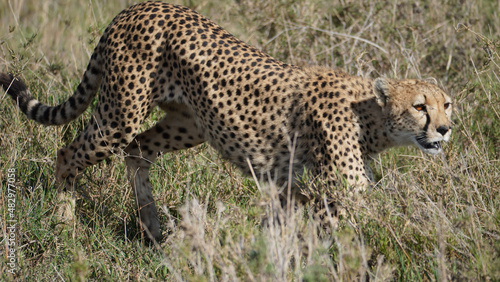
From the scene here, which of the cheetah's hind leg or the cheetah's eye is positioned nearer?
the cheetah's eye

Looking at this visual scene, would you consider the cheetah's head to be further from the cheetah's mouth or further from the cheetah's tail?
the cheetah's tail

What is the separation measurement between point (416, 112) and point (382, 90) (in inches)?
9.8

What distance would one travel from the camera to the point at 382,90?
407cm

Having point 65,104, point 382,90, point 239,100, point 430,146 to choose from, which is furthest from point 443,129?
point 65,104

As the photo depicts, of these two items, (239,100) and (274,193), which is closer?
→ (274,193)

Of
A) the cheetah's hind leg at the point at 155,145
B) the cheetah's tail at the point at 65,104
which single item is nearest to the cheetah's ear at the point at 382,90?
the cheetah's hind leg at the point at 155,145

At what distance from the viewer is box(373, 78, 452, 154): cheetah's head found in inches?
152

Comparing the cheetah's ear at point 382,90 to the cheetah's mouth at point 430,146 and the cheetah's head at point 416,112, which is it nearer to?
the cheetah's head at point 416,112

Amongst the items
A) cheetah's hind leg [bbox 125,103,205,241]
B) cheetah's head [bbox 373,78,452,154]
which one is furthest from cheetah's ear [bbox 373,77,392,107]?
cheetah's hind leg [bbox 125,103,205,241]

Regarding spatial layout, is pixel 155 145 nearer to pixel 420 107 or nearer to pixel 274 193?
pixel 420 107

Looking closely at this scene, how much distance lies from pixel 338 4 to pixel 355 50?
2.59ft

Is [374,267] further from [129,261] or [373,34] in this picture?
[373,34]

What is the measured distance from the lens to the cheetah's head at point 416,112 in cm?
386

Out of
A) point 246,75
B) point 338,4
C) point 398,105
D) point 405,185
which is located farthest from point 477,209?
point 338,4
